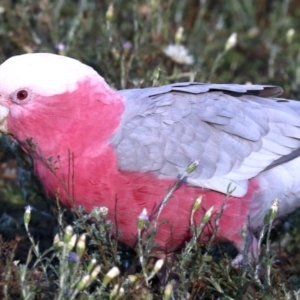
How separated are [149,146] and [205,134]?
0.30 meters

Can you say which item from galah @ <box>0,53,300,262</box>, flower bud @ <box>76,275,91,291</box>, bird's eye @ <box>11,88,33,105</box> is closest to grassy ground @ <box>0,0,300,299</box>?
flower bud @ <box>76,275,91,291</box>

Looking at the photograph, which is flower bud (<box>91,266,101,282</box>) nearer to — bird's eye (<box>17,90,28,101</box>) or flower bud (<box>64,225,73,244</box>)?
flower bud (<box>64,225,73,244</box>)

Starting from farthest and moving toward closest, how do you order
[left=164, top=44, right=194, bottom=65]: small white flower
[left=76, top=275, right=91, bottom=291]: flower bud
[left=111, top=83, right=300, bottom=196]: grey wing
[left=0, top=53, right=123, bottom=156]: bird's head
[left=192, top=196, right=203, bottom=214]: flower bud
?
[left=164, top=44, right=194, bottom=65]: small white flower → [left=111, top=83, right=300, bottom=196]: grey wing → [left=0, top=53, right=123, bottom=156]: bird's head → [left=192, top=196, right=203, bottom=214]: flower bud → [left=76, top=275, right=91, bottom=291]: flower bud

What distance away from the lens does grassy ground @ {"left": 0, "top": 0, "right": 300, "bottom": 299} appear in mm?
3234

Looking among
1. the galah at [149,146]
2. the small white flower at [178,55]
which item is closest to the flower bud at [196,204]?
the galah at [149,146]

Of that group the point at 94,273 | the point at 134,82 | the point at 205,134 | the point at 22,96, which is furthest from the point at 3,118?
the point at 134,82

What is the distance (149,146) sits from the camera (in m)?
3.73

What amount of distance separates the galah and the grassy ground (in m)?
0.17

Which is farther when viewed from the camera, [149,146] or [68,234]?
[149,146]

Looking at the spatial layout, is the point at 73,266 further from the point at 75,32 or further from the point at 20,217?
the point at 75,32

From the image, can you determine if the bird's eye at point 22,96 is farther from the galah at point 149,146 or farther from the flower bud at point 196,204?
the flower bud at point 196,204

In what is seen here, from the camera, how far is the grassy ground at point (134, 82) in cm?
323

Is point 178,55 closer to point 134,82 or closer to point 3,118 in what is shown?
point 134,82

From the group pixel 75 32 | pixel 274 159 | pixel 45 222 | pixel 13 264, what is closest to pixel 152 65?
pixel 75 32
